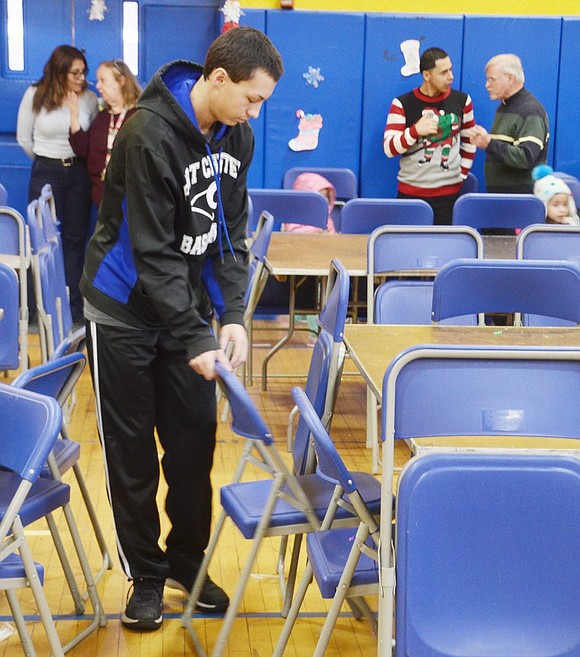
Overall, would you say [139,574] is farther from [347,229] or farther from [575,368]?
[347,229]

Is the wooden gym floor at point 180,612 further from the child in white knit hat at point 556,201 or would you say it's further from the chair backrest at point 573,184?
the chair backrest at point 573,184

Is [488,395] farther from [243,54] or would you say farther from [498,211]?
[498,211]

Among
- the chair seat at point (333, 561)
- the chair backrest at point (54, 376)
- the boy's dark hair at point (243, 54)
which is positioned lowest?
the chair seat at point (333, 561)

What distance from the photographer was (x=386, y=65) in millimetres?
7473

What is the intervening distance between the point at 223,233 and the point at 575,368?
1116mm

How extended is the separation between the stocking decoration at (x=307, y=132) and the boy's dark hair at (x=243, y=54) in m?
5.05

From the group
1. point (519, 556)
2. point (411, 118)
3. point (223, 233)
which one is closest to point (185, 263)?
point (223, 233)

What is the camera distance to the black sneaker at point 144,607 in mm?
2949

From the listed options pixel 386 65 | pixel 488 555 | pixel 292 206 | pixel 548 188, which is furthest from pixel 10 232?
pixel 386 65

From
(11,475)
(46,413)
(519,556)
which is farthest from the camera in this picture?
(11,475)

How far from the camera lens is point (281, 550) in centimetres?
329

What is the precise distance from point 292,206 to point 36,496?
358 cm

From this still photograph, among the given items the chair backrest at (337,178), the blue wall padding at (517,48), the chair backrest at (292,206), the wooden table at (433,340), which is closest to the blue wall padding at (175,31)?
the chair backrest at (337,178)

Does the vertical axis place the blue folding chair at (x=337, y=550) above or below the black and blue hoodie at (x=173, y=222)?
below
